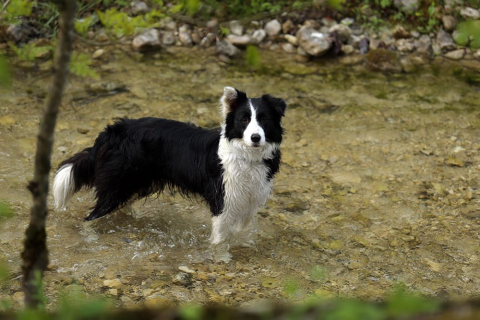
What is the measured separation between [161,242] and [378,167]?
8.52 feet

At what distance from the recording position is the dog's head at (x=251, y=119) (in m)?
4.48

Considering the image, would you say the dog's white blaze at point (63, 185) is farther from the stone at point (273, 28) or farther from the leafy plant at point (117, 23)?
the stone at point (273, 28)

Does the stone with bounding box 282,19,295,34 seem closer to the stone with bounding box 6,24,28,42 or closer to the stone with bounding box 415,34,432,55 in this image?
the stone with bounding box 415,34,432,55

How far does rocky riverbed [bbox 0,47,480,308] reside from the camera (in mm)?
4484

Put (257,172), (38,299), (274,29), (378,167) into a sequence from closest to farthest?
(38,299), (257,172), (378,167), (274,29)

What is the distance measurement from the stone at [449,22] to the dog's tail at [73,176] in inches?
238

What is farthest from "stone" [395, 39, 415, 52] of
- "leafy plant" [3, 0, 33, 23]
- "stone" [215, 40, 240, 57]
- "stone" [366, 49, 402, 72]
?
"leafy plant" [3, 0, 33, 23]

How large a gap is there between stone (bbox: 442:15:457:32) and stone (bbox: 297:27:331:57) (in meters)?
1.87

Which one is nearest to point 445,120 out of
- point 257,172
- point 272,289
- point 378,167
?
point 378,167

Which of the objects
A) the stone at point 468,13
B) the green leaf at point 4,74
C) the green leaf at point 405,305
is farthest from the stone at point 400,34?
the green leaf at point 405,305

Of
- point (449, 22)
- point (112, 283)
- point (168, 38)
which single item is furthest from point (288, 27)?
point (112, 283)

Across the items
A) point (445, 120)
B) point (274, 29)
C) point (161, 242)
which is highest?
point (274, 29)

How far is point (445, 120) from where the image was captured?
7.04 metres

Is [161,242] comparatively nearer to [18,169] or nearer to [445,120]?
[18,169]
